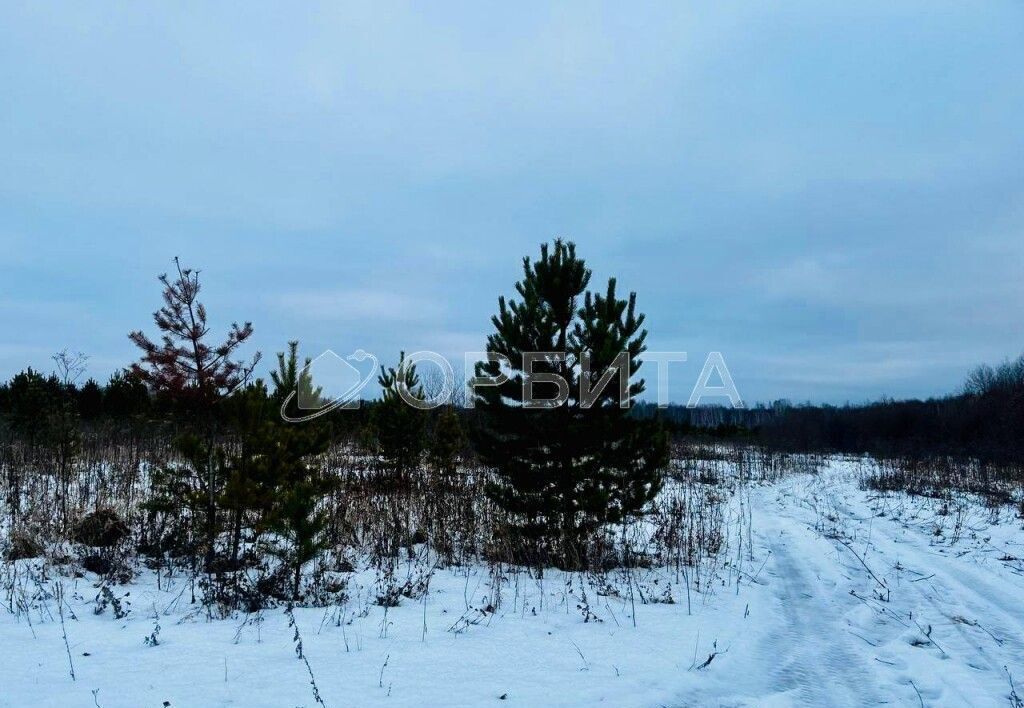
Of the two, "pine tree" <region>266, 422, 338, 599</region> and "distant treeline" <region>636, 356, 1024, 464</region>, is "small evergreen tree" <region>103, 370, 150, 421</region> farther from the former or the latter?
"distant treeline" <region>636, 356, 1024, 464</region>

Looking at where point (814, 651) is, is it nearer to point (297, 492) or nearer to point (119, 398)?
point (297, 492)

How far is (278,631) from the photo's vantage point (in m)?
4.94

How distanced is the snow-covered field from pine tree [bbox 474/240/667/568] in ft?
3.42

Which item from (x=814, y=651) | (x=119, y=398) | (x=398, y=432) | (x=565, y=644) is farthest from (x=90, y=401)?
(x=814, y=651)

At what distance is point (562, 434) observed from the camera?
316 inches

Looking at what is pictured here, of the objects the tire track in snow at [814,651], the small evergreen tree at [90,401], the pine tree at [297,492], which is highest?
the small evergreen tree at [90,401]

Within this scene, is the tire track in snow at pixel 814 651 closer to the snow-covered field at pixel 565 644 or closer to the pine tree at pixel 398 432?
the snow-covered field at pixel 565 644

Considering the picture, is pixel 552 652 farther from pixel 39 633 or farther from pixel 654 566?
pixel 39 633

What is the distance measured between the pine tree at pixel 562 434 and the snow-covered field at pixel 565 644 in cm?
104

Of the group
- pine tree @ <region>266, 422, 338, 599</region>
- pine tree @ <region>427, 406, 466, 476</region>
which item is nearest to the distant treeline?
pine tree @ <region>427, 406, 466, 476</region>

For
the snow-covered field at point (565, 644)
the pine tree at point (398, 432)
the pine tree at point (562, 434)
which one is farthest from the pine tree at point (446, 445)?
the snow-covered field at point (565, 644)

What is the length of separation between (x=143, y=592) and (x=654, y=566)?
582cm

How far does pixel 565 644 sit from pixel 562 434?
11.4 ft

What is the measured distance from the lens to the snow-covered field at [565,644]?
3.81 meters
